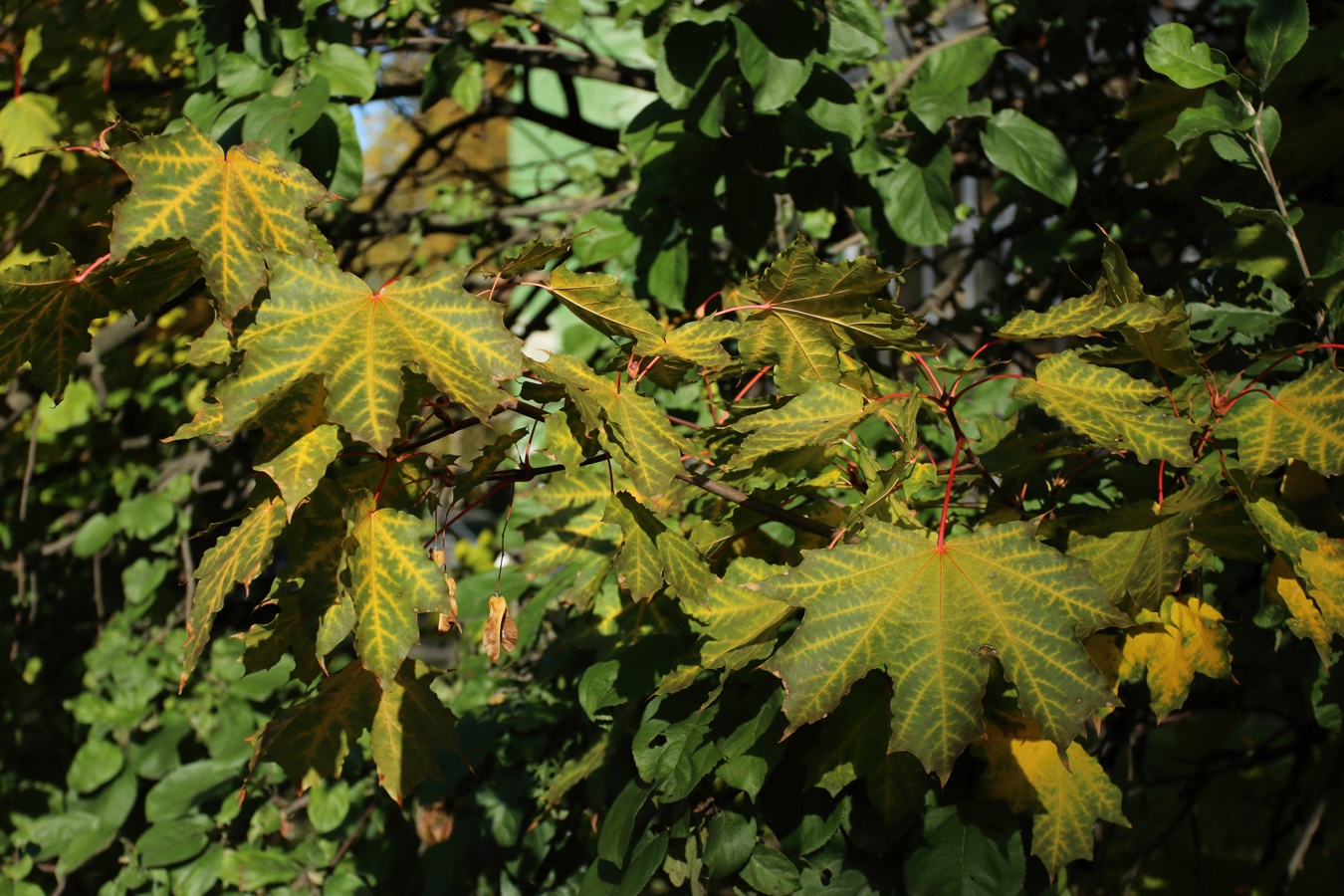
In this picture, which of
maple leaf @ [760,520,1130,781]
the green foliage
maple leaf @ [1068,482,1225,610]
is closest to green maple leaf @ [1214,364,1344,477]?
Answer: the green foliage

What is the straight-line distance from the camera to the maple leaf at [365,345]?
3.36 feet

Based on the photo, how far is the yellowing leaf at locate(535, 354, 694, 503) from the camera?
3.66 ft

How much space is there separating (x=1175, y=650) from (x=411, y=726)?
3.13 feet

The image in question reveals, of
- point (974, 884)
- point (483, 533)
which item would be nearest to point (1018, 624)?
point (974, 884)

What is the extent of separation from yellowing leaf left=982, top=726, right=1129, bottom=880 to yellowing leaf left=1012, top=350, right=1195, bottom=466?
14.6 inches

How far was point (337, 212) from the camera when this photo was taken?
3.14 m

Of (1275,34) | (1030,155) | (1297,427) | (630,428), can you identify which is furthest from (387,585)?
(1030,155)

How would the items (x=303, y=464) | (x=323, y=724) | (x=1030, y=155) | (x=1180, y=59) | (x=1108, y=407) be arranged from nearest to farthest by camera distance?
1. (x=303, y=464)
2. (x=1108, y=407)
3. (x=323, y=724)
4. (x=1180, y=59)
5. (x=1030, y=155)

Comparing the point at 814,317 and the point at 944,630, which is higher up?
the point at 814,317

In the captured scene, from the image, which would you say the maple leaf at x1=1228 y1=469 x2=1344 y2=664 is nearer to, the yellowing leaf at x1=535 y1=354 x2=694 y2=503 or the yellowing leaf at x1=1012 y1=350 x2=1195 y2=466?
the yellowing leaf at x1=1012 y1=350 x2=1195 y2=466

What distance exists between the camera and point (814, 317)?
1288mm

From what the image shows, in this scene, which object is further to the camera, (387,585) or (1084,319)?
(1084,319)

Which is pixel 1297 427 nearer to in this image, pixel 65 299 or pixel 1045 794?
pixel 1045 794

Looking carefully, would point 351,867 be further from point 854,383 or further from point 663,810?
point 854,383
